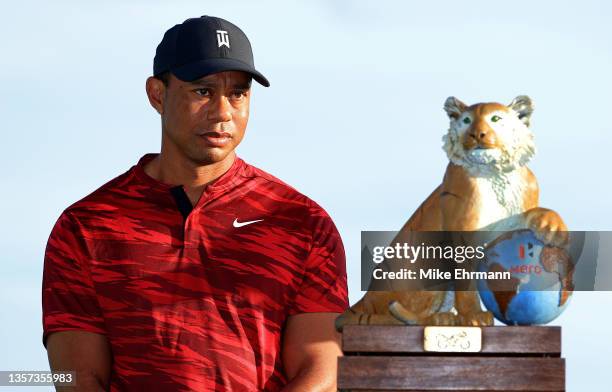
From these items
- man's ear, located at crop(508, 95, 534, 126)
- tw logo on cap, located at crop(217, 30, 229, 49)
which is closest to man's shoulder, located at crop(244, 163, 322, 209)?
tw logo on cap, located at crop(217, 30, 229, 49)

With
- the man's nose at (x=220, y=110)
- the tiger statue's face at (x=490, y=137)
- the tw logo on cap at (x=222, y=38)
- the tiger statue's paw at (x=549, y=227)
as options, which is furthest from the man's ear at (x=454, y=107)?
the tw logo on cap at (x=222, y=38)

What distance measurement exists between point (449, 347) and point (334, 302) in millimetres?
1176

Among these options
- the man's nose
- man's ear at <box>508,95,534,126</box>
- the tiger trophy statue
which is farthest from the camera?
the man's nose

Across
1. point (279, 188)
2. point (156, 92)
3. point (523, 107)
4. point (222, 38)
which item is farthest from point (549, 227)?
point (156, 92)

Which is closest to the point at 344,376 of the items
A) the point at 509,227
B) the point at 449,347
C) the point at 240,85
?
the point at 449,347

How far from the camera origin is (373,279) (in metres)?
9.37

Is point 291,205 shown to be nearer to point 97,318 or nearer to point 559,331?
point 97,318

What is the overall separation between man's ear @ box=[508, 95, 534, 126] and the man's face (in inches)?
59.2

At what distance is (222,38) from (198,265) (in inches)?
49.6

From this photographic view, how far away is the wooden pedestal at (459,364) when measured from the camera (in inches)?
348

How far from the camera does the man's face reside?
Answer: 32.1ft

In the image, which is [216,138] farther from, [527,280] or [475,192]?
[527,280]

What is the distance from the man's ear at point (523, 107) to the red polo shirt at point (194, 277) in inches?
55.1

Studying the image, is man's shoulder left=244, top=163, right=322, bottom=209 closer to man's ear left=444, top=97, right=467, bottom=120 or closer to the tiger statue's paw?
man's ear left=444, top=97, right=467, bottom=120
